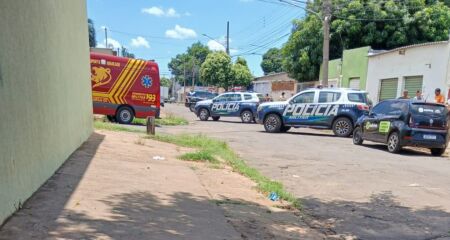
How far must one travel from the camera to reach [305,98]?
736 inches

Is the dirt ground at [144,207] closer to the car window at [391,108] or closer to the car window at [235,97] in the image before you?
the car window at [391,108]

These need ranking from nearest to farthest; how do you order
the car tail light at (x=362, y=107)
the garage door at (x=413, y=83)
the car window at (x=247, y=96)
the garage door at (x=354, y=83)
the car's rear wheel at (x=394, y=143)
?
the car's rear wheel at (x=394, y=143) < the car tail light at (x=362, y=107) < the garage door at (x=413, y=83) < the car window at (x=247, y=96) < the garage door at (x=354, y=83)

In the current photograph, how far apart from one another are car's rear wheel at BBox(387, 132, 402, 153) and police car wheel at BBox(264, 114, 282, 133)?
613cm

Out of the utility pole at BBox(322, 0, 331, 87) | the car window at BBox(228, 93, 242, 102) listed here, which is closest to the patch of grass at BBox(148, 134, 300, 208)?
the utility pole at BBox(322, 0, 331, 87)

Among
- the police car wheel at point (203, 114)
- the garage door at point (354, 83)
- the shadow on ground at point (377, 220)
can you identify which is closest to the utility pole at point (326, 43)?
the garage door at point (354, 83)

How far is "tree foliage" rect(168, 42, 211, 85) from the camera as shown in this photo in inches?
4011

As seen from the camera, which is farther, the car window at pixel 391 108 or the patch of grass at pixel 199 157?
the car window at pixel 391 108

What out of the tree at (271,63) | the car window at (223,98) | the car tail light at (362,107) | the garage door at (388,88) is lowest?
the car window at (223,98)

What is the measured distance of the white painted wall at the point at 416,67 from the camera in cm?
1811

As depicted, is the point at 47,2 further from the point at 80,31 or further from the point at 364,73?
the point at 364,73

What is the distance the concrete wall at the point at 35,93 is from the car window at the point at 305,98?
11372 mm

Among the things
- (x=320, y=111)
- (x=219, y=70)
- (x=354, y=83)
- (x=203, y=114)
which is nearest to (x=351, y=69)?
(x=354, y=83)

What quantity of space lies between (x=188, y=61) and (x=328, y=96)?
93887mm

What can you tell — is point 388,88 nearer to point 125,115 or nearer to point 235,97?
point 235,97
